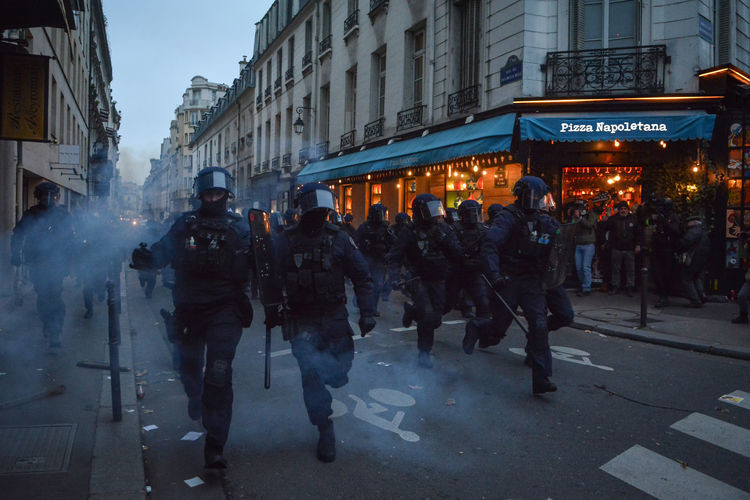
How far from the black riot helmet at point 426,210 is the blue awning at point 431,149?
5276 millimetres

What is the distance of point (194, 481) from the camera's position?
315cm

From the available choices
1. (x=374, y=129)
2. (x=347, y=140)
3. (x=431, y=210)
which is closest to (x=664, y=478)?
(x=431, y=210)

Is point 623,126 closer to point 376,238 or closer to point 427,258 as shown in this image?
point 376,238

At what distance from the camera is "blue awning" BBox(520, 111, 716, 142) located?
9.90m

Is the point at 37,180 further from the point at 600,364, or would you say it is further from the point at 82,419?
the point at 600,364

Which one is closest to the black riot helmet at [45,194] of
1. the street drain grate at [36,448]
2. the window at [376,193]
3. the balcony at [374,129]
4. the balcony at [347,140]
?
the street drain grate at [36,448]

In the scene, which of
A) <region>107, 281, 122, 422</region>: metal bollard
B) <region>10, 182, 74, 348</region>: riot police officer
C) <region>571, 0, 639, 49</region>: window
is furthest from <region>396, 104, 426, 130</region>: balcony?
<region>107, 281, 122, 422</region>: metal bollard

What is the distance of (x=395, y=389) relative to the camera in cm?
488

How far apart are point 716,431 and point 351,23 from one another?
18.7 meters

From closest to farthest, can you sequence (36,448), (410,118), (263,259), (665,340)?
(36,448) < (263,259) < (665,340) < (410,118)

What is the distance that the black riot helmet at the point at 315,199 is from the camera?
3.69 m

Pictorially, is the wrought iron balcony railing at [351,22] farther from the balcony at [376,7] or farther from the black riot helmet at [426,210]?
the black riot helmet at [426,210]

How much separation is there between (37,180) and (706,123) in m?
15.1

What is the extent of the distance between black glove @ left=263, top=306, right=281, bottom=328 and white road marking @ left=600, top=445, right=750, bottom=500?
2.20 meters
